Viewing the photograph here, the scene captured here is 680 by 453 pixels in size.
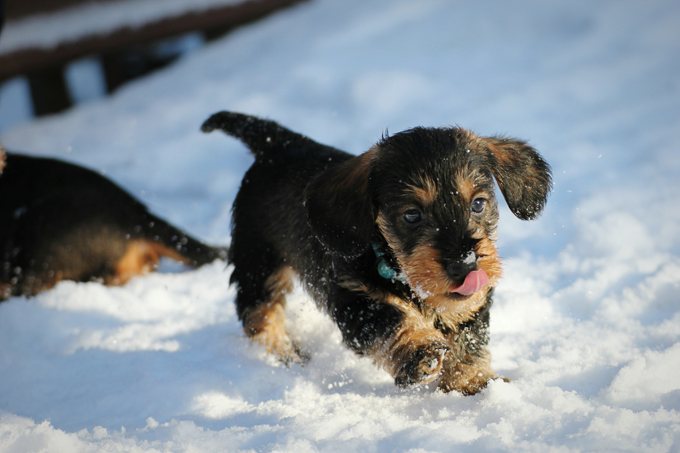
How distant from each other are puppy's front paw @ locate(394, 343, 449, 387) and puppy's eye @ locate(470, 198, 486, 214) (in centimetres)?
57

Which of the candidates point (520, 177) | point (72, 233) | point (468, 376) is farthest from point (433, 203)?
point (72, 233)

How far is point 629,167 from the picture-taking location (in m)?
4.72

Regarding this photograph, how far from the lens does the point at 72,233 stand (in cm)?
412

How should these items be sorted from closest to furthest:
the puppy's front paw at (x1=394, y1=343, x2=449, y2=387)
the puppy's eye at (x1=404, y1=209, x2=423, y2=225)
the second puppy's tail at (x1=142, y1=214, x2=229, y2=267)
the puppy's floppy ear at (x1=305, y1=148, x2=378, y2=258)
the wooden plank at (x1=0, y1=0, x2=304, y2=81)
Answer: the puppy's front paw at (x1=394, y1=343, x2=449, y2=387) < the puppy's eye at (x1=404, y1=209, x2=423, y2=225) < the puppy's floppy ear at (x1=305, y1=148, x2=378, y2=258) < the second puppy's tail at (x1=142, y1=214, x2=229, y2=267) < the wooden plank at (x1=0, y1=0, x2=304, y2=81)

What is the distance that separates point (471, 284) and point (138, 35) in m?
7.19

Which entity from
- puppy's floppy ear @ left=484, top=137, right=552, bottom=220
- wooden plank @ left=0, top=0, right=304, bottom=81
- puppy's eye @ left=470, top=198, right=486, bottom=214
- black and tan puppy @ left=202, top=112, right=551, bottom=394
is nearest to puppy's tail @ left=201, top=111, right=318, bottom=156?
black and tan puppy @ left=202, top=112, right=551, bottom=394

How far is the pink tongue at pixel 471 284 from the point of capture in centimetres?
209

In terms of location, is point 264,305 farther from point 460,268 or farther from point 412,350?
point 460,268

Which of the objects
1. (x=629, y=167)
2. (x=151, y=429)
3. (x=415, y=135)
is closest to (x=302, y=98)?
(x=629, y=167)

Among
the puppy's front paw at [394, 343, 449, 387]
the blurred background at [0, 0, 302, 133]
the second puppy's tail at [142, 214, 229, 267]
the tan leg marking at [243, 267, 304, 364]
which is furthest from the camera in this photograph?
the blurred background at [0, 0, 302, 133]

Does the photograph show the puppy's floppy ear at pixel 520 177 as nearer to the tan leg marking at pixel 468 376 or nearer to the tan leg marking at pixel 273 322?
the tan leg marking at pixel 468 376

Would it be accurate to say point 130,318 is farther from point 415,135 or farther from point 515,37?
point 515,37

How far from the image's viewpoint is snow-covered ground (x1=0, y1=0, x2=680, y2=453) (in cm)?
229

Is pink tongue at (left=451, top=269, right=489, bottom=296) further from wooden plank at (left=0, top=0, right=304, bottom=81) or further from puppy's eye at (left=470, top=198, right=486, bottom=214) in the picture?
wooden plank at (left=0, top=0, right=304, bottom=81)
